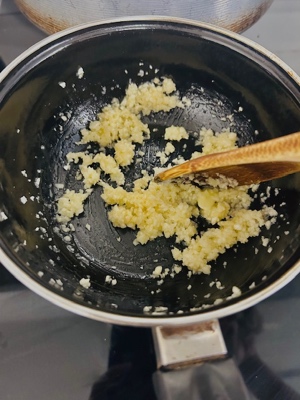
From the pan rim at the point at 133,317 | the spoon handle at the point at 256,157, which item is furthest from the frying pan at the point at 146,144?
the spoon handle at the point at 256,157

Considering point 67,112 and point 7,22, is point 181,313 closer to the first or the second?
point 67,112

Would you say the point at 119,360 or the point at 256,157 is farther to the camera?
the point at 119,360

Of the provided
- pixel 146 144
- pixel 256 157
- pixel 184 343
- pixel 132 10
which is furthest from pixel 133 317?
pixel 132 10

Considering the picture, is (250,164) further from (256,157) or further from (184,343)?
(184,343)

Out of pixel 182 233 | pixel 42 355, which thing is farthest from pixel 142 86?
pixel 42 355

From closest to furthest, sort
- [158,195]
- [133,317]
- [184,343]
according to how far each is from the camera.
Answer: [133,317] → [184,343] → [158,195]

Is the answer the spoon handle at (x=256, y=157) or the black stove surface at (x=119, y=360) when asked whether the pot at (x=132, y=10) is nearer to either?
the spoon handle at (x=256, y=157)

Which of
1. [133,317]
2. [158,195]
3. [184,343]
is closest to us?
[133,317]
